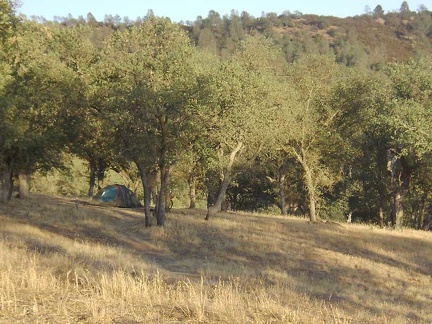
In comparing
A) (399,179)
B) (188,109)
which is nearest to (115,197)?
(188,109)

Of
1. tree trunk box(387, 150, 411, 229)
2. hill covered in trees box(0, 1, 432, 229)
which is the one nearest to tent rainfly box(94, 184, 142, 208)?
hill covered in trees box(0, 1, 432, 229)

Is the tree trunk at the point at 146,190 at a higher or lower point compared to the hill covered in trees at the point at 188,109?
lower

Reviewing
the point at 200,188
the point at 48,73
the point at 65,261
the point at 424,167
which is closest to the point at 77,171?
the point at 200,188

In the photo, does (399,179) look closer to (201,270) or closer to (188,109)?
(188,109)

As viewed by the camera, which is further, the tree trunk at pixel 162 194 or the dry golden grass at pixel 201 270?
the tree trunk at pixel 162 194

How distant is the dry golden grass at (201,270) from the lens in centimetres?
→ 639

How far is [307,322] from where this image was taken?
6.24 m

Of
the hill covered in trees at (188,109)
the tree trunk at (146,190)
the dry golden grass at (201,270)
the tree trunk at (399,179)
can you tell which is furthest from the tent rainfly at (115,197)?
the tree trunk at (399,179)

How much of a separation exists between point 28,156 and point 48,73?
220 inches

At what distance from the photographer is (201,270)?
12.9m

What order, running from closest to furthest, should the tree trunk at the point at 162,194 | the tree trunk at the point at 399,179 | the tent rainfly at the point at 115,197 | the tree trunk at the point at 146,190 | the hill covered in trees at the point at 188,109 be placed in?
the hill covered in trees at the point at 188,109 < the tree trunk at the point at 146,190 < the tree trunk at the point at 162,194 < the tree trunk at the point at 399,179 < the tent rainfly at the point at 115,197

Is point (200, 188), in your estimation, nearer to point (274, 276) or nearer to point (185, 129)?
point (185, 129)

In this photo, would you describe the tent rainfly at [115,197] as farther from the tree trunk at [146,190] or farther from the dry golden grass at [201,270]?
the tree trunk at [146,190]

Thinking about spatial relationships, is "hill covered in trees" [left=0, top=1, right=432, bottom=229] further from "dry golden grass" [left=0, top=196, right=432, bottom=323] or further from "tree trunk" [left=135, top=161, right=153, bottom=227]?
"dry golden grass" [left=0, top=196, right=432, bottom=323]
